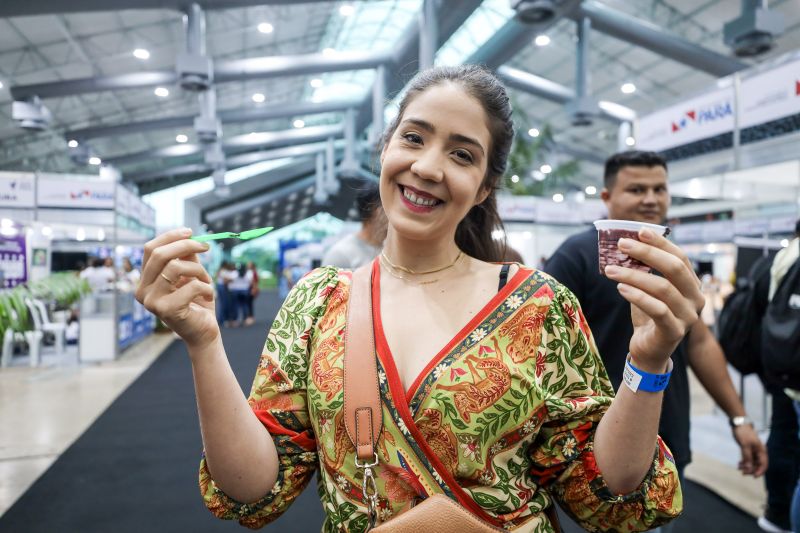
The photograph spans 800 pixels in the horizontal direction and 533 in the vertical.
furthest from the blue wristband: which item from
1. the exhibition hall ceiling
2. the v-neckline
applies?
the exhibition hall ceiling

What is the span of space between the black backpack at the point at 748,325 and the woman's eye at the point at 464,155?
7.60 feet

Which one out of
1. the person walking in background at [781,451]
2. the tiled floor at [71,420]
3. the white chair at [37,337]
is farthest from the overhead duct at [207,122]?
the person walking in background at [781,451]

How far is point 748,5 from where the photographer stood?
7.68m

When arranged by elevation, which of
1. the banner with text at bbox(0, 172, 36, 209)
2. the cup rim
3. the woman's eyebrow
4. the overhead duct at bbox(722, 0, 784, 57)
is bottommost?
the cup rim

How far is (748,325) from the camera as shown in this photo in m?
2.83

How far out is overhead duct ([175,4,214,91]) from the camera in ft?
30.7

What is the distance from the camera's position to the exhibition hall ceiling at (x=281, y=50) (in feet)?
37.3

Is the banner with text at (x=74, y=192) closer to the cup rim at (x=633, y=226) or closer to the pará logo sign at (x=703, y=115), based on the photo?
the pará logo sign at (x=703, y=115)

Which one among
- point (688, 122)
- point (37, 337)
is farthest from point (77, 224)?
point (688, 122)

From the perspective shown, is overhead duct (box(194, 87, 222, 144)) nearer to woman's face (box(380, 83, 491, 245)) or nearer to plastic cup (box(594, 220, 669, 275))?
woman's face (box(380, 83, 491, 245))

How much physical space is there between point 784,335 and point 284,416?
83.6 inches

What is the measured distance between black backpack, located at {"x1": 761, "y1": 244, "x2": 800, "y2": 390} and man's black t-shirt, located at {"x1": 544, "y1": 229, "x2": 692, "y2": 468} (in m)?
0.54

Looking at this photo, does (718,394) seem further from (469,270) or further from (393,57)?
(393,57)

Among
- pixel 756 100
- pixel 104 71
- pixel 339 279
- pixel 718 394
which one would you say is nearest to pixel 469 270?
pixel 339 279
